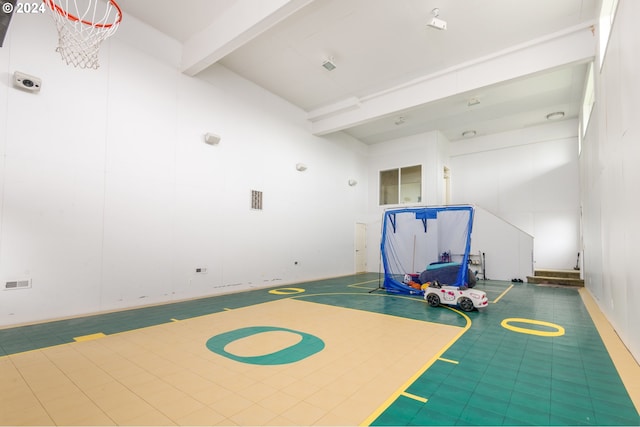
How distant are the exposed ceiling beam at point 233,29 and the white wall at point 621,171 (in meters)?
4.49

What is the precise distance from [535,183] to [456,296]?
852cm

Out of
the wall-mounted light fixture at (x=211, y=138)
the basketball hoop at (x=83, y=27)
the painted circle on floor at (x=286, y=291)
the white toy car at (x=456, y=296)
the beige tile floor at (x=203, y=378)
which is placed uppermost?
the basketball hoop at (x=83, y=27)

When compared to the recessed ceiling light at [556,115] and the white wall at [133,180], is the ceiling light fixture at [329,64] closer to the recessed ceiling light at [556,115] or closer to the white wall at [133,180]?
the white wall at [133,180]

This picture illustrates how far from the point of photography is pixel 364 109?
968 centimetres

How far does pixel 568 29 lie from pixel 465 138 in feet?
23.7

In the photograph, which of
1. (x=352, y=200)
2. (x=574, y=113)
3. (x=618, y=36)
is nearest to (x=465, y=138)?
(x=574, y=113)

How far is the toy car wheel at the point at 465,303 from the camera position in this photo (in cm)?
604

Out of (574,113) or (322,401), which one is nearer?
(322,401)

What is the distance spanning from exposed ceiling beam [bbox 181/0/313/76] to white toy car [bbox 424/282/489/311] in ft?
20.0

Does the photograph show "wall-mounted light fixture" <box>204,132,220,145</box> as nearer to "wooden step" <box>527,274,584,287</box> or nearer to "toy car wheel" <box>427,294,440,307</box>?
"toy car wheel" <box>427,294,440,307</box>

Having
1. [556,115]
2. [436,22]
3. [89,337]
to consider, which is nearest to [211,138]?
[89,337]

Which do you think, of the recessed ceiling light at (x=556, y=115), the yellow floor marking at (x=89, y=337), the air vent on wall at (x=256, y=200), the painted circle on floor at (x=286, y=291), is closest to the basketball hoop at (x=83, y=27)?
the yellow floor marking at (x=89, y=337)

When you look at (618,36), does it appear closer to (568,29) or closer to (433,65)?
(568,29)

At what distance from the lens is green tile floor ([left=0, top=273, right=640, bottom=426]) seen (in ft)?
8.16
